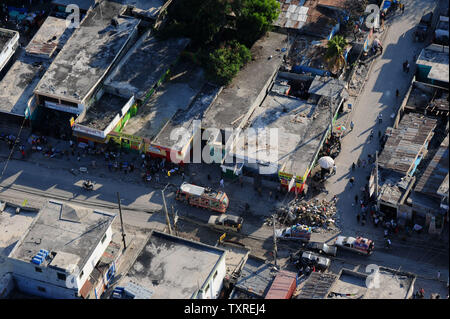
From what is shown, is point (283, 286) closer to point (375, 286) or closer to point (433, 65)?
point (375, 286)

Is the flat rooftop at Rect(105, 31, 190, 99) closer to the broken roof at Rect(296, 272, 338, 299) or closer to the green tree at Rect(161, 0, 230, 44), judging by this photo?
the green tree at Rect(161, 0, 230, 44)

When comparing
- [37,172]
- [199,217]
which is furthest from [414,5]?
[37,172]

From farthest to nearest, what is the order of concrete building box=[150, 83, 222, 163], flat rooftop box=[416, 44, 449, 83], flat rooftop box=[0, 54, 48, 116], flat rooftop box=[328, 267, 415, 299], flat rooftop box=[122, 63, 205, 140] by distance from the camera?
flat rooftop box=[416, 44, 449, 83] < flat rooftop box=[0, 54, 48, 116] < flat rooftop box=[122, 63, 205, 140] < concrete building box=[150, 83, 222, 163] < flat rooftop box=[328, 267, 415, 299]

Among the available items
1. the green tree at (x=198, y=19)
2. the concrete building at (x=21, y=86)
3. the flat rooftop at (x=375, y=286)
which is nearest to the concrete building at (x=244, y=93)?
the green tree at (x=198, y=19)

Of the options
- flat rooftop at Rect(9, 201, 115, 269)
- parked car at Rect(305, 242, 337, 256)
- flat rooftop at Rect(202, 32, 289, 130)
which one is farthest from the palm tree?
flat rooftop at Rect(9, 201, 115, 269)

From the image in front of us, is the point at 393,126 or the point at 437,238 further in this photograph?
the point at 393,126
